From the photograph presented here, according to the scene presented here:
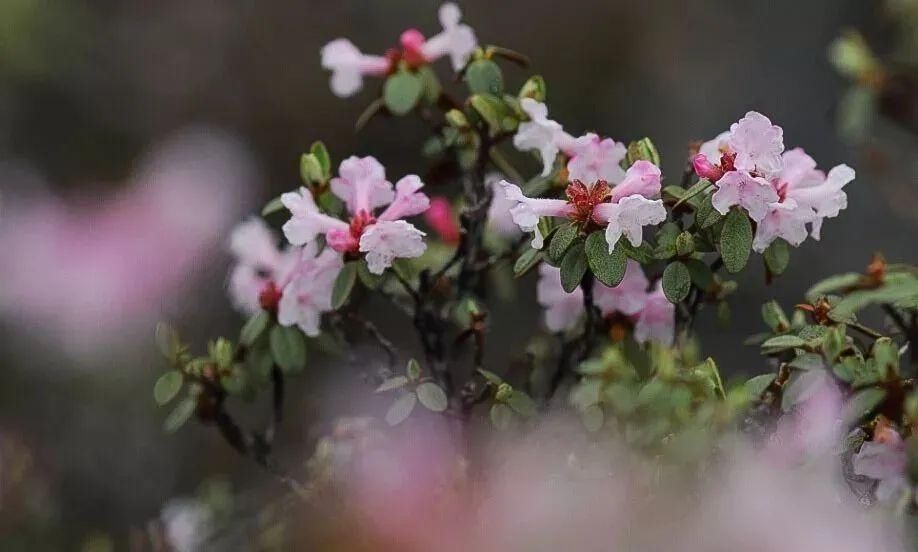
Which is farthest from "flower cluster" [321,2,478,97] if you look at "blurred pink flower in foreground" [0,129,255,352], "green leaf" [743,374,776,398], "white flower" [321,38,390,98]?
"blurred pink flower in foreground" [0,129,255,352]

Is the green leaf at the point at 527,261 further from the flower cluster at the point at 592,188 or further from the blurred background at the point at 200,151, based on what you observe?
the blurred background at the point at 200,151

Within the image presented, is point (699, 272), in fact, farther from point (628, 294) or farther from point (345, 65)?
point (345, 65)

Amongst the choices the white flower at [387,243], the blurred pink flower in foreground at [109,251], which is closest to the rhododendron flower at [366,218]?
the white flower at [387,243]

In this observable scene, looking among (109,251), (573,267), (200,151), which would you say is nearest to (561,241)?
(573,267)

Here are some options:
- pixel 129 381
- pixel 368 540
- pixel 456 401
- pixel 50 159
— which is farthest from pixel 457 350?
pixel 50 159

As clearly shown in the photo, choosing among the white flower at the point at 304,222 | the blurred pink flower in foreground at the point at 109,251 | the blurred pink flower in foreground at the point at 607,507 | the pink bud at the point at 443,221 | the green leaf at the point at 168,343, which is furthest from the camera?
the blurred pink flower in foreground at the point at 109,251

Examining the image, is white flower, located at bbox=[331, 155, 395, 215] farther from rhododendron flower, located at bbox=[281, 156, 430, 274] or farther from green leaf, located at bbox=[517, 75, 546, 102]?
green leaf, located at bbox=[517, 75, 546, 102]
